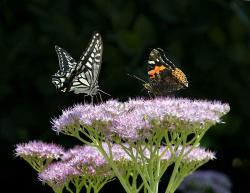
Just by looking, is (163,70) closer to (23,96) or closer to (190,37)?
(190,37)

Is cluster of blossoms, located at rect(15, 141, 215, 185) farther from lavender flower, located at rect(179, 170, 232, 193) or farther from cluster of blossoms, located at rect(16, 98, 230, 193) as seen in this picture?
lavender flower, located at rect(179, 170, 232, 193)

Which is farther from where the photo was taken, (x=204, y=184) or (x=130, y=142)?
(x=204, y=184)

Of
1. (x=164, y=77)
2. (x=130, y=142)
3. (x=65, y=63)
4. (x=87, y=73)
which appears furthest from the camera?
(x=65, y=63)

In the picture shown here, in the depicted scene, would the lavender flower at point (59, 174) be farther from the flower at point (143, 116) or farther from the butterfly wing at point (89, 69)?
the butterfly wing at point (89, 69)

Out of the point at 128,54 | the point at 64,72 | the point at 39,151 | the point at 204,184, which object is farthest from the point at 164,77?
the point at 128,54

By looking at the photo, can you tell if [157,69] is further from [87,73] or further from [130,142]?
[130,142]

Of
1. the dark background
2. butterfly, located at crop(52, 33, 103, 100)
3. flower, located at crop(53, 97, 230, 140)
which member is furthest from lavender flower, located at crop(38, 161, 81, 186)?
the dark background
